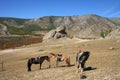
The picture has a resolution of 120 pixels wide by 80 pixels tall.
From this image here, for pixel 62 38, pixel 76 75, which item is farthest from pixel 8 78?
pixel 62 38

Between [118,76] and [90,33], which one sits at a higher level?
[90,33]

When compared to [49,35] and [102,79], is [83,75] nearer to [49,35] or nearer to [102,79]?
[102,79]

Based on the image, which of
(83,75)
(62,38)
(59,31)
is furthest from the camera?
(59,31)

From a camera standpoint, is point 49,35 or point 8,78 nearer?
point 8,78

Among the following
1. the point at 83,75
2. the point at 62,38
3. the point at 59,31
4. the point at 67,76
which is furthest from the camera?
the point at 59,31

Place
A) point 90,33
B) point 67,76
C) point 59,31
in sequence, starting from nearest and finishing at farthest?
point 67,76 < point 59,31 < point 90,33

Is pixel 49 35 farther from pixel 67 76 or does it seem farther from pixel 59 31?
pixel 67 76

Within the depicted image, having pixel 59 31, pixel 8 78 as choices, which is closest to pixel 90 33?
pixel 59 31

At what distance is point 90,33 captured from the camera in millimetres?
117625

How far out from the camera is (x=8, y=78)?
2569 centimetres

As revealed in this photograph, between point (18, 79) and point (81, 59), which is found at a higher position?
point (81, 59)

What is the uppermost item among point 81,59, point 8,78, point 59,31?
point 59,31

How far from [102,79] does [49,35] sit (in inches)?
3314

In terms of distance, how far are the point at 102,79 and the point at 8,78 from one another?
450 inches
